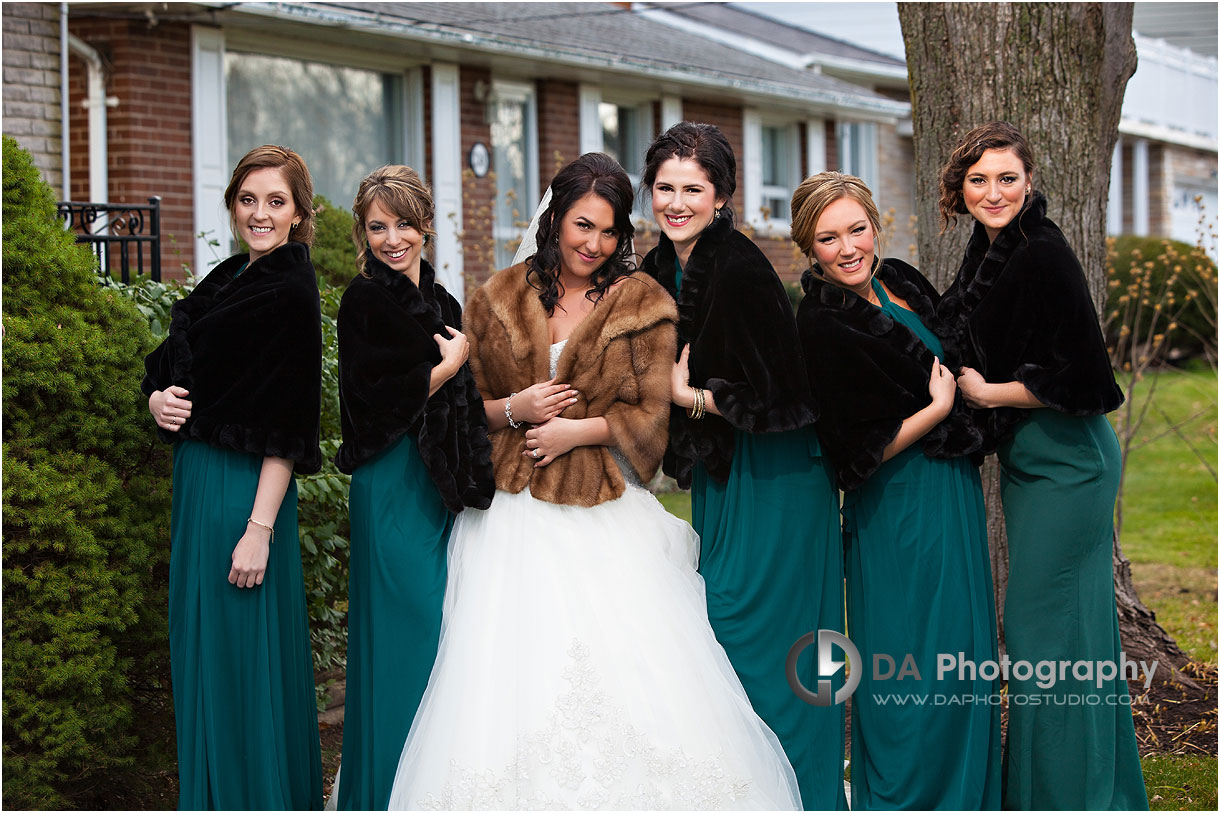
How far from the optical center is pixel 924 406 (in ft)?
11.5

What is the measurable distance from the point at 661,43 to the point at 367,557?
13.2m

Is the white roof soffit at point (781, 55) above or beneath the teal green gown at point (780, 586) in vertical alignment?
above

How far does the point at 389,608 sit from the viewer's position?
11.3 feet

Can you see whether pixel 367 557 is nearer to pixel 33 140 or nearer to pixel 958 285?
pixel 958 285

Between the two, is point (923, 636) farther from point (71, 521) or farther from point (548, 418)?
point (71, 521)

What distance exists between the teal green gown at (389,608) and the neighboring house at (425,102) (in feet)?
10.6

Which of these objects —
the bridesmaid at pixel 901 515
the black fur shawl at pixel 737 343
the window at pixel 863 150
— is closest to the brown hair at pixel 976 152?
the bridesmaid at pixel 901 515

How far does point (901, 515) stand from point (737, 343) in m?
0.77

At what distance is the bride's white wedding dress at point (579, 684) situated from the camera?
3115 mm

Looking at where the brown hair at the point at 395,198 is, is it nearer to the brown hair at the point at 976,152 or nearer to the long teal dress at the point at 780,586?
the long teal dress at the point at 780,586

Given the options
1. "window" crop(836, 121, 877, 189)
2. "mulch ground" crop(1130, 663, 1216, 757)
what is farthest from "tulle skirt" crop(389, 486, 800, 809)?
"window" crop(836, 121, 877, 189)

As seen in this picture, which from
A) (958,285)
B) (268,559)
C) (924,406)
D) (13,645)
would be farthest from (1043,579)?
(13,645)

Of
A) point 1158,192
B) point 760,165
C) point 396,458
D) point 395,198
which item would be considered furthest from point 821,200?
point 1158,192

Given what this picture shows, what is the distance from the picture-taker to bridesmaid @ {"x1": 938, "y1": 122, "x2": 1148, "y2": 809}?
135 inches
